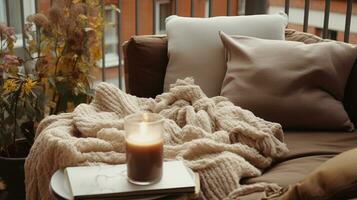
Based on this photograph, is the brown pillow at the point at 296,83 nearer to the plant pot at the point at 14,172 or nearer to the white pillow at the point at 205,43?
the white pillow at the point at 205,43

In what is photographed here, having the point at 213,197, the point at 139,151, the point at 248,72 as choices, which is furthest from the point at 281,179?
the point at 248,72

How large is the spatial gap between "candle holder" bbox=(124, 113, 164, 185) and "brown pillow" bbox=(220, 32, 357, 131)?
0.78 metres

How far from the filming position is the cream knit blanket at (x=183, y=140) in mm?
1506

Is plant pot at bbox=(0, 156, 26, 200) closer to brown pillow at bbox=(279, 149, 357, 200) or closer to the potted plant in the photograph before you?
the potted plant

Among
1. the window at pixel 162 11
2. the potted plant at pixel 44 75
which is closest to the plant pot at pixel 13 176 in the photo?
the potted plant at pixel 44 75

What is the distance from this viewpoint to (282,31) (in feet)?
7.57

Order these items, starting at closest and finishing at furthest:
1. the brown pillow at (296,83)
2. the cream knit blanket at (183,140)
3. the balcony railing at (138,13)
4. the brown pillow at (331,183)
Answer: the brown pillow at (331,183) → the cream knit blanket at (183,140) → the brown pillow at (296,83) → the balcony railing at (138,13)

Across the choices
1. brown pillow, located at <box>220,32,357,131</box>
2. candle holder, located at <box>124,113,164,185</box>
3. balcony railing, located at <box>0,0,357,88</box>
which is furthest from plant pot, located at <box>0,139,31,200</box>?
candle holder, located at <box>124,113,164,185</box>

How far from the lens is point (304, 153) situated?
1.76m

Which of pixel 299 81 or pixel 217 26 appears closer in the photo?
pixel 299 81

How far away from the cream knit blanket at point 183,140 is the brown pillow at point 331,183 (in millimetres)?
226

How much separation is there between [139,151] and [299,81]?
0.92 metres

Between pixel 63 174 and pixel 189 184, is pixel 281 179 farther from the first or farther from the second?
pixel 63 174

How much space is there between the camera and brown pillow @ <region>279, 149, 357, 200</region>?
3.68 feet
